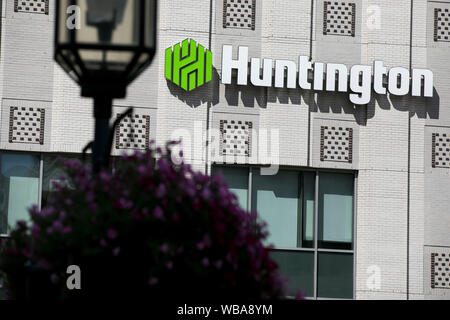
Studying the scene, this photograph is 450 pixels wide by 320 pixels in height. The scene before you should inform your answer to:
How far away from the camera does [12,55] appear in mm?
21438

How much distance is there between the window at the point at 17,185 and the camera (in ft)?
69.3

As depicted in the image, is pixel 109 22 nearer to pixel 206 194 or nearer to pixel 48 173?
pixel 206 194

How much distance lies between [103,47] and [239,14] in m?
14.6

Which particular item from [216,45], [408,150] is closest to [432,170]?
[408,150]

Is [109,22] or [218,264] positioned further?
[109,22]

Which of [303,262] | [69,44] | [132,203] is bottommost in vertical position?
[303,262]

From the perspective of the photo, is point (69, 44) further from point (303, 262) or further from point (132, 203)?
point (303, 262)

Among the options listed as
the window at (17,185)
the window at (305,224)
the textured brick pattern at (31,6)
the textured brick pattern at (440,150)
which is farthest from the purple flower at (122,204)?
the textured brick pattern at (440,150)

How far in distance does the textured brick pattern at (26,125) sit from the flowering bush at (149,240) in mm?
13645

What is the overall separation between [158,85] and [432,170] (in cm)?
671

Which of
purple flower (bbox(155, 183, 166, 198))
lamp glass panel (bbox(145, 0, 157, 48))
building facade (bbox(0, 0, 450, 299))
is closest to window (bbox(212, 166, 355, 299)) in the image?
building facade (bbox(0, 0, 450, 299))

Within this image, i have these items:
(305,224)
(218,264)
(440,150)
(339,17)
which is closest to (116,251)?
(218,264)

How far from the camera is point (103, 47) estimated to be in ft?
26.3

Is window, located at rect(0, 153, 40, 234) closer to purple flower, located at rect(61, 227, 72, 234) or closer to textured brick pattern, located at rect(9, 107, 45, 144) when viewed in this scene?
textured brick pattern, located at rect(9, 107, 45, 144)
